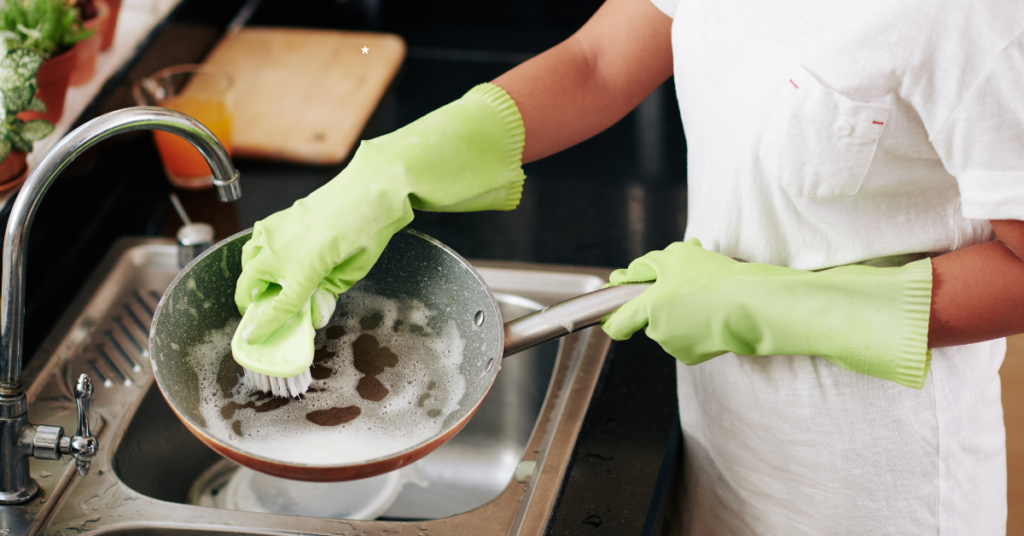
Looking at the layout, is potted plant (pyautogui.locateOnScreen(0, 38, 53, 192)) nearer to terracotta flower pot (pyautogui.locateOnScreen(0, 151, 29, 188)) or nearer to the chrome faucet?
terracotta flower pot (pyautogui.locateOnScreen(0, 151, 29, 188))

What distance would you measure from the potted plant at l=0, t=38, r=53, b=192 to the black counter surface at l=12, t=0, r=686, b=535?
7cm

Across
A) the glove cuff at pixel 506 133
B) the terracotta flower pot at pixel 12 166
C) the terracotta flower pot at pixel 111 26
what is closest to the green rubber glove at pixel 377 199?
the glove cuff at pixel 506 133

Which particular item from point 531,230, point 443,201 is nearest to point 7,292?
point 443,201

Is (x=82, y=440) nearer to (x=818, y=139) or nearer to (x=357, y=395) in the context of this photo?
(x=357, y=395)

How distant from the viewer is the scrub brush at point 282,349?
77cm

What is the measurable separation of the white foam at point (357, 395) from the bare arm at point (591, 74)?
0.25 meters

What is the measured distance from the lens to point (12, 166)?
40.5 inches

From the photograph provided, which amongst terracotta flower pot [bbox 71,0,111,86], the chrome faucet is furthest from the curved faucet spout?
terracotta flower pot [bbox 71,0,111,86]

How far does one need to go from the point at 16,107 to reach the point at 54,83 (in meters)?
0.16

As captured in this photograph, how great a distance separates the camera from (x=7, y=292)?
74cm

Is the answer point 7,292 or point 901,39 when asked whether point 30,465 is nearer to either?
point 7,292

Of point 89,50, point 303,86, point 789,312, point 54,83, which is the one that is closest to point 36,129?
point 54,83

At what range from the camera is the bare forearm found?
0.71 m

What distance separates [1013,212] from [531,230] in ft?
2.60
